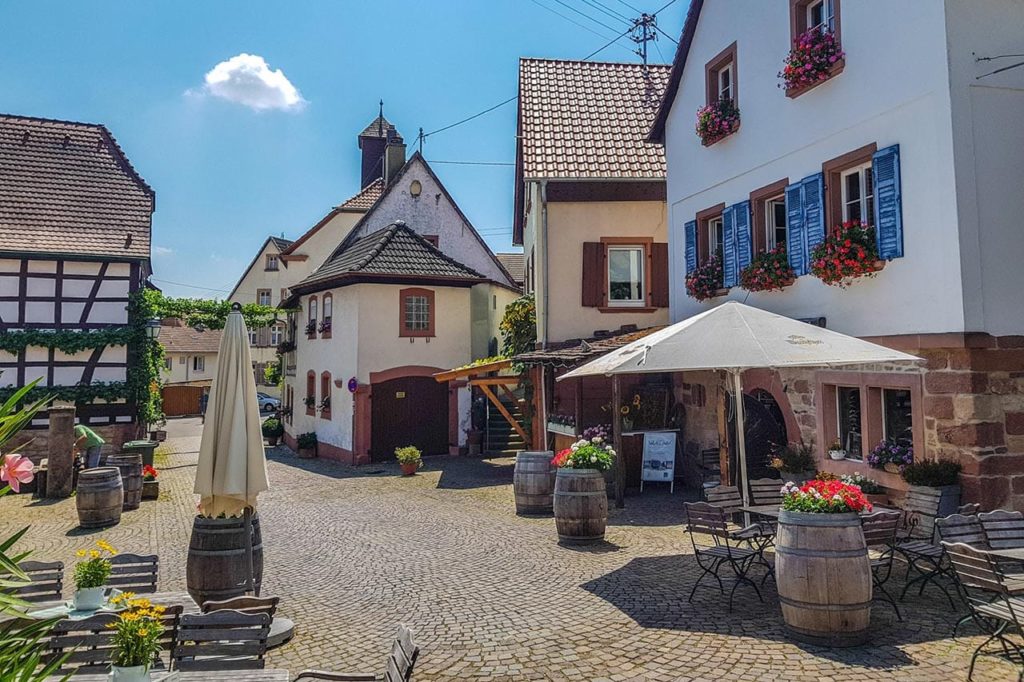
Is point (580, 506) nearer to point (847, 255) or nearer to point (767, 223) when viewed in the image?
point (847, 255)

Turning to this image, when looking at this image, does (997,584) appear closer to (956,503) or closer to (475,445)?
(956,503)

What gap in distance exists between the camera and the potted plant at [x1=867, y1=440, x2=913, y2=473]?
854 centimetres

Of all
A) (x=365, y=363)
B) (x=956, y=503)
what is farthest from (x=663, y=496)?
(x=365, y=363)

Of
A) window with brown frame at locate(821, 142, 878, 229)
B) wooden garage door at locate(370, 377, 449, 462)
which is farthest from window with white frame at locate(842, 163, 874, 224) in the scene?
wooden garage door at locate(370, 377, 449, 462)

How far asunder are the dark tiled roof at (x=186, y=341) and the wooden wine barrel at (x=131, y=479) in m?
35.5

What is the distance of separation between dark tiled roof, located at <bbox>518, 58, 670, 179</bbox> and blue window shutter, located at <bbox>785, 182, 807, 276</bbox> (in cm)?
562

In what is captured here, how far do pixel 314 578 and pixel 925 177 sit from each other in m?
8.44

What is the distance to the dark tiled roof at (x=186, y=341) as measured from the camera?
153 feet

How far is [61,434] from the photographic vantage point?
44.5 ft

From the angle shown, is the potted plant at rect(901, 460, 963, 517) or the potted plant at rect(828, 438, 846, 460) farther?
the potted plant at rect(828, 438, 846, 460)

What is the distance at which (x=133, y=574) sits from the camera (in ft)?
19.4

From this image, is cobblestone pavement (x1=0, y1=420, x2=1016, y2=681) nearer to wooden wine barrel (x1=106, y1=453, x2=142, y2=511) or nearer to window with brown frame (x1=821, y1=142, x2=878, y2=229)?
wooden wine barrel (x1=106, y1=453, x2=142, y2=511)

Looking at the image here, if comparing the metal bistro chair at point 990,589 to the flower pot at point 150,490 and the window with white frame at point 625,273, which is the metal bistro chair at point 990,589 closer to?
the window with white frame at point 625,273

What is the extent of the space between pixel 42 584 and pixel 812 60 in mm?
10643
